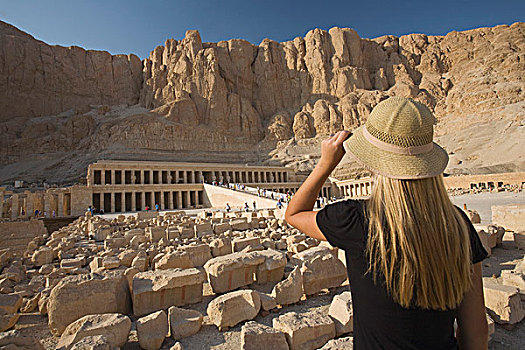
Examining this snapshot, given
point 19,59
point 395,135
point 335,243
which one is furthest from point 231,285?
point 19,59

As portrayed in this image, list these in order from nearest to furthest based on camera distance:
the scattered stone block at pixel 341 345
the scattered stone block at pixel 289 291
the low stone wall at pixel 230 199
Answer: the scattered stone block at pixel 341 345
the scattered stone block at pixel 289 291
the low stone wall at pixel 230 199

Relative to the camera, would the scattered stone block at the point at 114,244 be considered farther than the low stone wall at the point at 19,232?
No

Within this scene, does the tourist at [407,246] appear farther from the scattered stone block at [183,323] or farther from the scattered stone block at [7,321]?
the scattered stone block at [7,321]

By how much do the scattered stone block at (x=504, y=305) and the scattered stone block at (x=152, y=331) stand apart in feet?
13.6

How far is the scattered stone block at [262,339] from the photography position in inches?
120

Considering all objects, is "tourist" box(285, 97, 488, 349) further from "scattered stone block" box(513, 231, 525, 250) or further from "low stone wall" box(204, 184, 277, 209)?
"low stone wall" box(204, 184, 277, 209)

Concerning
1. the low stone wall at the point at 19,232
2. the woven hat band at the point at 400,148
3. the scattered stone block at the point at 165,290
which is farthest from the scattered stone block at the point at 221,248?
the low stone wall at the point at 19,232

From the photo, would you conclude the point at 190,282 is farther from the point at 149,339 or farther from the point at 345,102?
the point at 345,102

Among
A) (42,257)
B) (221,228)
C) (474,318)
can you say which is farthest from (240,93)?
(474,318)

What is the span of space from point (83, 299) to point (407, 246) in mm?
4641

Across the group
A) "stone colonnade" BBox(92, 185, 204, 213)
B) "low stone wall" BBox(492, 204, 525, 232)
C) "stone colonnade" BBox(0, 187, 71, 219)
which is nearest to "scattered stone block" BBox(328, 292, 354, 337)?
"low stone wall" BBox(492, 204, 525, 232)

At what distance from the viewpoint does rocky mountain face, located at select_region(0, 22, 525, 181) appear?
50281 millimetres

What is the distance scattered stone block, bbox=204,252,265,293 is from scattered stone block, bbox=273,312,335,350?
6.09 ft

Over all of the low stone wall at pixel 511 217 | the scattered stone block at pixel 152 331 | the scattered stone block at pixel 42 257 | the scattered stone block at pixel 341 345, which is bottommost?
the scattered stone block at pixel 42 257
